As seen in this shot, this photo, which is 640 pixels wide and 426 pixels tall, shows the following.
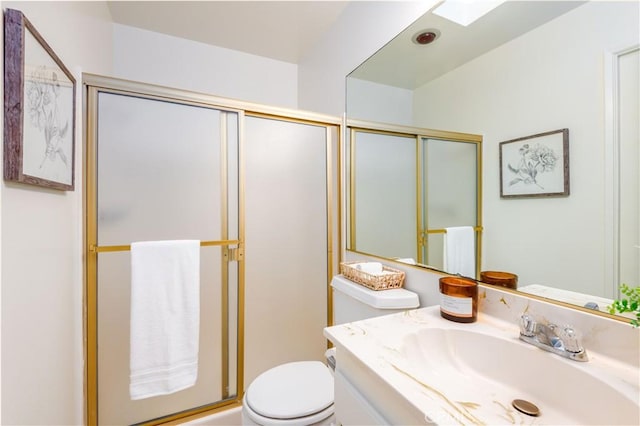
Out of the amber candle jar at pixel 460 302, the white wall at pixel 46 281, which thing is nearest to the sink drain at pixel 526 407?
the amber candle jar at pixel 460 302

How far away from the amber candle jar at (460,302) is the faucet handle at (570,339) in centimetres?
21

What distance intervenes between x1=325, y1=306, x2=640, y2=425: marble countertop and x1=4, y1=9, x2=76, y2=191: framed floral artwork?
3.12 ft

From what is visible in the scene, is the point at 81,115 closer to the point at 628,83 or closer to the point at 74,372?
the point at 74,372

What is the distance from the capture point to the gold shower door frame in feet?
4.03

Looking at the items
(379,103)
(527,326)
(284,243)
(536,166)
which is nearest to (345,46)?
(379,103)

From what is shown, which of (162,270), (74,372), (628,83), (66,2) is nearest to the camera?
(628,83)

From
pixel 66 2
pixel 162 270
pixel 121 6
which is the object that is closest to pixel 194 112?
pixel 66 2

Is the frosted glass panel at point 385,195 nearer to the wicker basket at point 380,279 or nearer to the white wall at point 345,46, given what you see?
the wicker basket at point 380,279

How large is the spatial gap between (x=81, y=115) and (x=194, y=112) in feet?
1.51

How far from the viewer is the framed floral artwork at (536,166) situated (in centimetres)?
74

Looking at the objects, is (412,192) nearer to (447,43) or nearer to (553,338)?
(447,43)

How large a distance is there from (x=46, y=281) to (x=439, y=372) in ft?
4.12

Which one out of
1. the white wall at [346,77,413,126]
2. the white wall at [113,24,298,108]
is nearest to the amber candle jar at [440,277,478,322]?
the white wall at [346,77,413,126]

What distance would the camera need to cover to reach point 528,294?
0.78 meters
